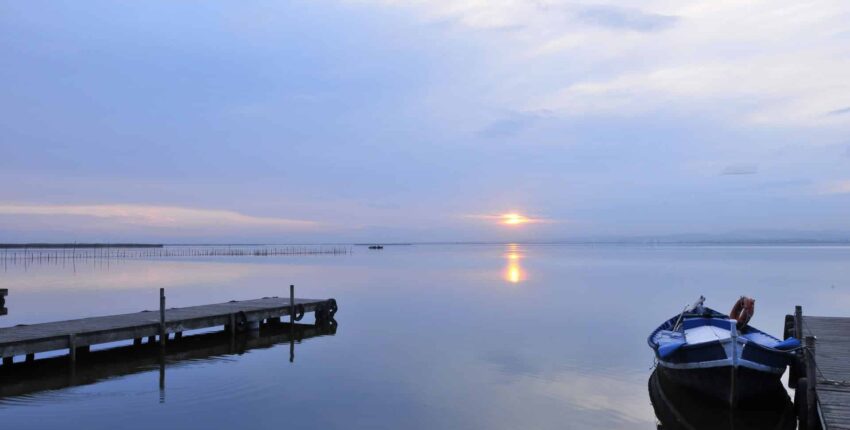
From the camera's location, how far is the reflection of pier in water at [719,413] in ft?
41.2

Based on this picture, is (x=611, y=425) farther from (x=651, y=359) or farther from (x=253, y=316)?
(x=253, y=316)

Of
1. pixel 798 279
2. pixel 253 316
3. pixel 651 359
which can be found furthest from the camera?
pixel 798 279

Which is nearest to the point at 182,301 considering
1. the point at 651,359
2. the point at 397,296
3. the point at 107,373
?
the point at 397,296

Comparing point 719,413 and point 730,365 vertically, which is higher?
point 730,365

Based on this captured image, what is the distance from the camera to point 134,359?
18.2 m

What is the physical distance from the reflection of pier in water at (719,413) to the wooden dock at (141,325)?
44.8 feet

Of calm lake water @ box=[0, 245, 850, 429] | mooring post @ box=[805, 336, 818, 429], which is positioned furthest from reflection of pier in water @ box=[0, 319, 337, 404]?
mooring post @ box=[805, 336, 818, 429]

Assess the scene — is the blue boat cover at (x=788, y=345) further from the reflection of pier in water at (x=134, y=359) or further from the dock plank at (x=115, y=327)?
the dock plank at (x=115, y=327)

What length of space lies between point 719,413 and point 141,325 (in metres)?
15.1

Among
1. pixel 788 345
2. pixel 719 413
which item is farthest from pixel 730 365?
pixel 788 345

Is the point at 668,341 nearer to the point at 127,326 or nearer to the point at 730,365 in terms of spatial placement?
the point at 730,365

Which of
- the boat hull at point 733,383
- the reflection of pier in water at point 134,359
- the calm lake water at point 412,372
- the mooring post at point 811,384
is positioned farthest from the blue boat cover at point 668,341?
the reflection of pier in water at point 134,359

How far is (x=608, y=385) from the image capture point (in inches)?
622

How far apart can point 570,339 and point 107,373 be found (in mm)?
15121
